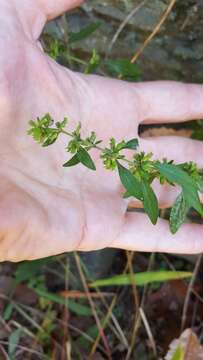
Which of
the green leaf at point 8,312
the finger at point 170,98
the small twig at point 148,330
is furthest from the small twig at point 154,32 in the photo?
the green leaf at point 8,312

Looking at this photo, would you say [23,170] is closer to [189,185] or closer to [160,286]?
[189,185]

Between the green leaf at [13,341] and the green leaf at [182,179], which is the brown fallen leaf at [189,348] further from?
the green leaf at [182,179]

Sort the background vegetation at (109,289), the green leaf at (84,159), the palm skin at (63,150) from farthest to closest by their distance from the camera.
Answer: the background vegetation at (109,289) < the palm skin at (63,150) < the green leaf at (84,159)

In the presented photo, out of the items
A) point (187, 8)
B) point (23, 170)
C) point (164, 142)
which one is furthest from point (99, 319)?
point (187, 8)

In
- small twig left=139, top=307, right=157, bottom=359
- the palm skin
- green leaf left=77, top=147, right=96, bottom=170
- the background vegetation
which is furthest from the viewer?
small twig left=139, top=307, right=157, bottom=359

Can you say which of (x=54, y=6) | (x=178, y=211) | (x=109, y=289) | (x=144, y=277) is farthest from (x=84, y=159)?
(x=109, y=289)

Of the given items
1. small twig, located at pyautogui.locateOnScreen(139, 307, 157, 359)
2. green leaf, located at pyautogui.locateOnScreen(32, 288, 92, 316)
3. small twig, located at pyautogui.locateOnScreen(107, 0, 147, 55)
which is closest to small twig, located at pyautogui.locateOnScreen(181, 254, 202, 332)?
small twig, located at pyautogui.locateOnScreen(139, 307, 157, 359)

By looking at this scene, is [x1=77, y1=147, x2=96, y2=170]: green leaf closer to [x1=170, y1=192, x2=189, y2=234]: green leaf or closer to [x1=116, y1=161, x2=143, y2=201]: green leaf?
[x1=116, y1=161, x2=143, y2=201]: green leaf
